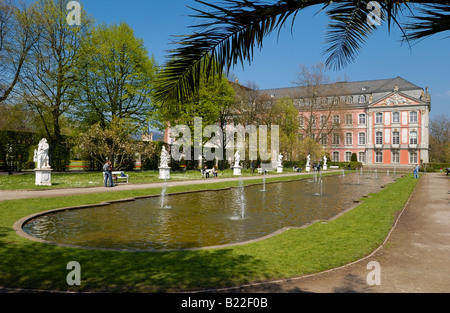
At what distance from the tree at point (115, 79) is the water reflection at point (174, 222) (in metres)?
19.0

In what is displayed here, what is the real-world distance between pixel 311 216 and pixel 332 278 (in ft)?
21.6

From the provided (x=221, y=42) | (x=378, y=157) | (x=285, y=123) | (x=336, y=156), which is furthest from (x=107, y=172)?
(x=336, y=156)

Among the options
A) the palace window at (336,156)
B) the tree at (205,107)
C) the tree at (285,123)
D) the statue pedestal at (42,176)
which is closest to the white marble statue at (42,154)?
the statue pedestal at (42,176)

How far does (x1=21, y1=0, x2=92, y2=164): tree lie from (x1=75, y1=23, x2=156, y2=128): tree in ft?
5.90

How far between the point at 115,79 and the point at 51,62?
6590 mm

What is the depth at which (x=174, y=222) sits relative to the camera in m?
9.85

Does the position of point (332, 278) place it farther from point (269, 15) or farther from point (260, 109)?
point (260, 109)

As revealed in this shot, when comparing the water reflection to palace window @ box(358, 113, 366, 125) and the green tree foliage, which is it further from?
palace window @ box(358, 113, 366, 125)

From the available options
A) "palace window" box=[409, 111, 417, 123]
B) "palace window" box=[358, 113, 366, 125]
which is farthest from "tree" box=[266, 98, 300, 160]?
"palace window" box=[409, 111, 417, 123]

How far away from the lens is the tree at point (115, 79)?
1161 inches

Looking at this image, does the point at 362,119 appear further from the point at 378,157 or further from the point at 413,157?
the point at 413,157

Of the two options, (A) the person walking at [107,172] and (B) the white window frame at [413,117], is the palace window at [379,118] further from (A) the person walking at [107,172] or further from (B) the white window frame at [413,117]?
(A) the person walking at [107,172]

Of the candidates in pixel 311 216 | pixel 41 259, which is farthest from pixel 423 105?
pixel 41 259

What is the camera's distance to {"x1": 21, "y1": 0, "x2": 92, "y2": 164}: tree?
81.7 ft
